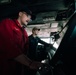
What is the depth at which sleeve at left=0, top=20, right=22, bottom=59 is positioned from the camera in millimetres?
2535

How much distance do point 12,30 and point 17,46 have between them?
273 mm

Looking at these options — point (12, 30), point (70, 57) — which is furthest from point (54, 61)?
point (12, 30)

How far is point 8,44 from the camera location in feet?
8.35

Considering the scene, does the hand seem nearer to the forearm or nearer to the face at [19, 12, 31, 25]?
the forearm

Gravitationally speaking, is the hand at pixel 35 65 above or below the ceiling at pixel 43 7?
above

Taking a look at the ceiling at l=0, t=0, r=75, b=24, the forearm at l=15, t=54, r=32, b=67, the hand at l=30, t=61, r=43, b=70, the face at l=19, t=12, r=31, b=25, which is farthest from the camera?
the ceiling at l=0, t=0, r=75, b=24

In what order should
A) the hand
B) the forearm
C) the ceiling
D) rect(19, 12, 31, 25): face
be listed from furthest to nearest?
the ceiling
rect(19, 12, 31, 25): face
the forearm
the hand

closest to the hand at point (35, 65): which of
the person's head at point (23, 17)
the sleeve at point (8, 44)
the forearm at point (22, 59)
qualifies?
the forearm at point (22, 59)

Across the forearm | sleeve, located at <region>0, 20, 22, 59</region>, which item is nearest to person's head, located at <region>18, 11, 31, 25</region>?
sleeve, located at <region>0, 20, 22, 59</region>

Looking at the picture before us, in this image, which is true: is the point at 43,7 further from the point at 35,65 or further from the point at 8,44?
the point at 35,65

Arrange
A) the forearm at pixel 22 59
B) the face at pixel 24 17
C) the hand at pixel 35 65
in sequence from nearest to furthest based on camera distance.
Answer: the hand at pixel 35 65, the forearm at pixel 22 59, the face at pixel 24 17

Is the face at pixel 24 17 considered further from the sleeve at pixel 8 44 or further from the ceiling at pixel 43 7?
the ceiling at pixel 43 7

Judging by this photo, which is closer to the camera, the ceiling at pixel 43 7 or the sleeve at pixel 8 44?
the sleeve at pixel 8 44

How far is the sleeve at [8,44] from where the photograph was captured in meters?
2.54
